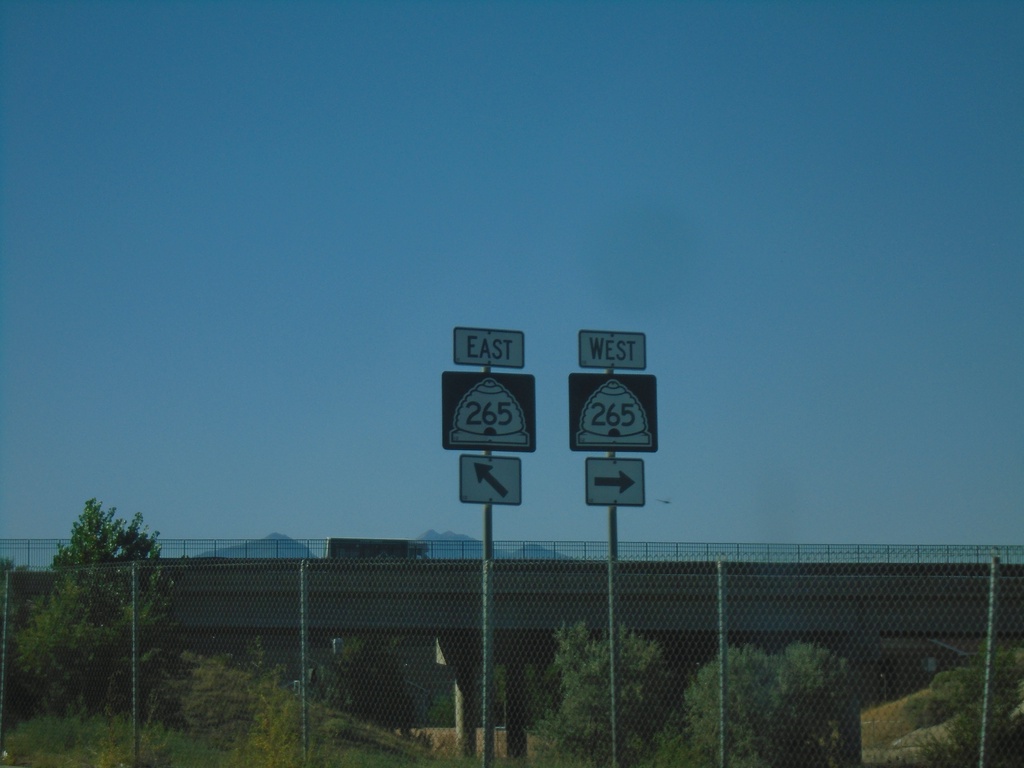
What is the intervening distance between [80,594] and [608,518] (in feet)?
24.3

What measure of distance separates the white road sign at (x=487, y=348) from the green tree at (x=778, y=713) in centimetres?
329

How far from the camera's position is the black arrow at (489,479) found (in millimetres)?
10312

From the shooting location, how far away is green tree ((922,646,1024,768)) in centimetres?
932

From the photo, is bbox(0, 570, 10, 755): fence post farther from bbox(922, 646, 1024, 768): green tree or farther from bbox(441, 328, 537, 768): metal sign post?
bbox(922, 646, 1024, 768): green tree

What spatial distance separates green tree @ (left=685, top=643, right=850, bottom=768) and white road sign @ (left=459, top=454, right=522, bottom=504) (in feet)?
7.72

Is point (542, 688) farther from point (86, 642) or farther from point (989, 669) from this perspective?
point (86, 642)

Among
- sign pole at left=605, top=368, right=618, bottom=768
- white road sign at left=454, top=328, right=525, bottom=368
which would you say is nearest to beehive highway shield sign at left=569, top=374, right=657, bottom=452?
white road sign at left=454, top=328, right=525, bottom=368

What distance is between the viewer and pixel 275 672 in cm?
1145

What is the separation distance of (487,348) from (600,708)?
11.2 ft

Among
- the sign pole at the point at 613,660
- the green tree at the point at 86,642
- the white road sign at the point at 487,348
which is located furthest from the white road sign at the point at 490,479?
the green tree at the point at 86,642

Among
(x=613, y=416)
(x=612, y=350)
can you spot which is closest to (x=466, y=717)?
(x=613, y=416)

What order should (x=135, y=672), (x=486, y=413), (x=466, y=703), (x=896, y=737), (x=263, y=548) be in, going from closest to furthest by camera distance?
(x=486, y=413)
(x=135, y=672)
(x=896, y=737)
(x=466, y=703)
(x=263, y=548)

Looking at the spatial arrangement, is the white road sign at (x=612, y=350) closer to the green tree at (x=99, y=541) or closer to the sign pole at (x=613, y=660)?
the sign pole at (x=613, y=660)

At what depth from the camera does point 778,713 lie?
9.64m
